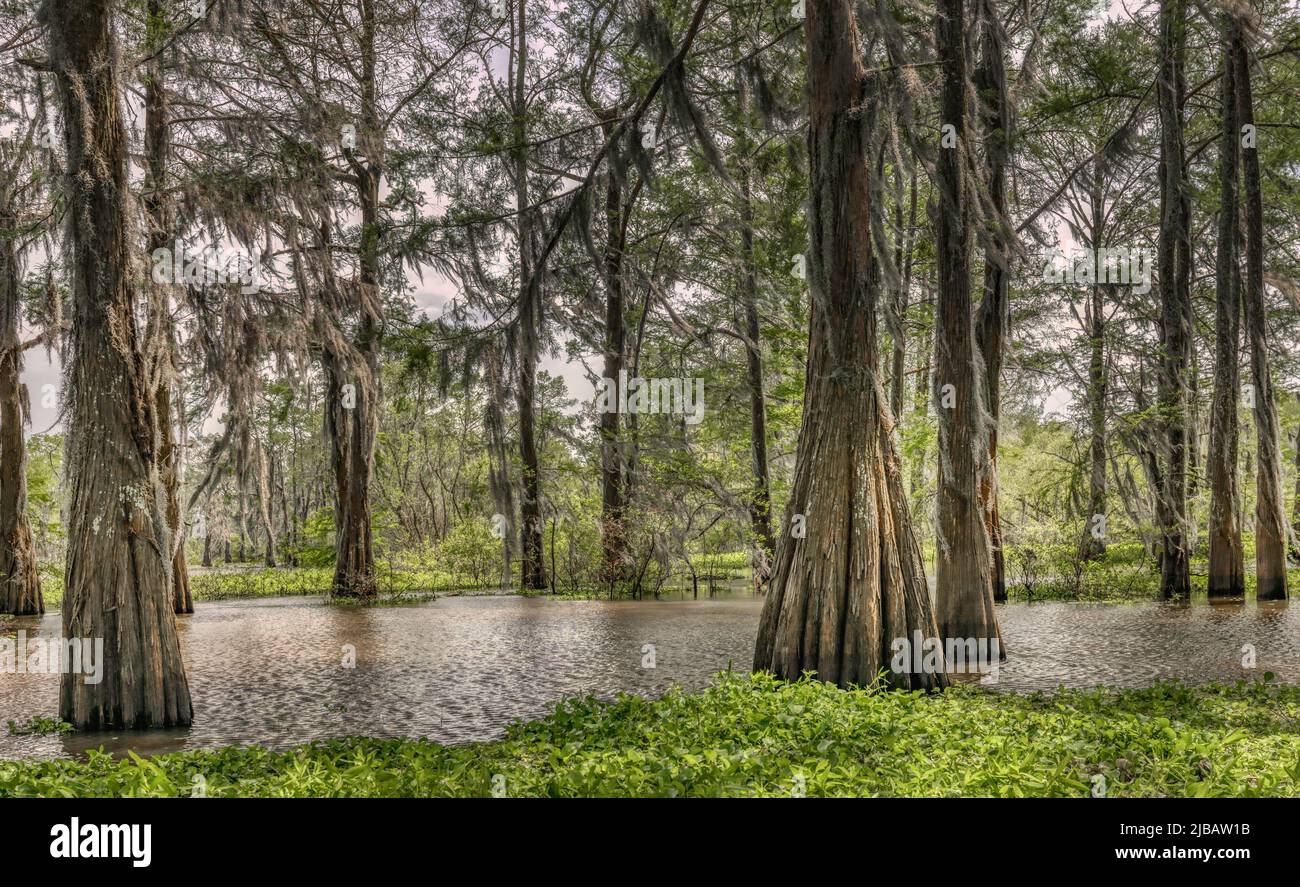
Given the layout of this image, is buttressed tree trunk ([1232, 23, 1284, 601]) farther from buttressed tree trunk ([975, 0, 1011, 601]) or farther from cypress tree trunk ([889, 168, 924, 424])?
cypress tree trunk ([889, 168, 924, 424])

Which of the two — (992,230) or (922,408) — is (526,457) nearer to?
(922,408)

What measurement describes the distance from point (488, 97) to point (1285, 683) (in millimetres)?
17719

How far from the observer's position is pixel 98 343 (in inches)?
285

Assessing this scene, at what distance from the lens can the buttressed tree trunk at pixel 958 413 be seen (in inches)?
392

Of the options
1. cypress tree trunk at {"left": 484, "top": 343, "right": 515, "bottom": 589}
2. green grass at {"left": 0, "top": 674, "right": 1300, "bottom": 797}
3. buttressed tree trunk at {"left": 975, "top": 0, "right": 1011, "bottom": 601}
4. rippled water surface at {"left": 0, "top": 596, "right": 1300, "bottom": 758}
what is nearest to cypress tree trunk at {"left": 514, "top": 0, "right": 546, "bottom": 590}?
cypress tree trunk at {"left": 484, "top": 343, "right": 515, "bottom": 589}

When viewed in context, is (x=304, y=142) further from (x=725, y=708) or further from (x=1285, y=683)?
(x=1285, y=683)

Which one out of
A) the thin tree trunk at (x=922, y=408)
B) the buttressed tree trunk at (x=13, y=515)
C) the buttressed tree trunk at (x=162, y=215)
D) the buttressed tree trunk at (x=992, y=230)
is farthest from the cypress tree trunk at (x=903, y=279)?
the buttressed tree trunk at (x=13, y=515)

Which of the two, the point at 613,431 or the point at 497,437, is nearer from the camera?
the point at 497,437

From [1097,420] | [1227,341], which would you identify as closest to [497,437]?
[1097,420]

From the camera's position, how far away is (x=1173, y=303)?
15.5 metres

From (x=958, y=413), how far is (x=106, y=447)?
846 centimetres

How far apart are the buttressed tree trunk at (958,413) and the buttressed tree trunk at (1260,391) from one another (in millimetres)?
7065

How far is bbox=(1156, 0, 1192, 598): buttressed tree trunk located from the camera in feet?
48.5
